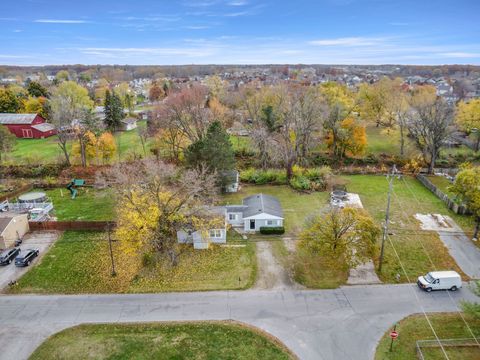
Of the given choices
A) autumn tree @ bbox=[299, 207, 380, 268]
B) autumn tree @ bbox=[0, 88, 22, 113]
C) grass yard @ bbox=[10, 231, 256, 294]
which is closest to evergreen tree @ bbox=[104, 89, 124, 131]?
autumn tree @ bbox=[0, 88, 22, 113]

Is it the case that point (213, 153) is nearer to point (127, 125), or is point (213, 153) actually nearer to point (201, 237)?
point (201, 237)

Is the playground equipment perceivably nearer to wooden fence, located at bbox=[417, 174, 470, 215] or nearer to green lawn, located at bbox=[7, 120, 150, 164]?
green lawn, located at bbox=[7, 120, 150, 164]

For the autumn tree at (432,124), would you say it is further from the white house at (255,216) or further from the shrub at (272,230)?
the shrub at (272,230)

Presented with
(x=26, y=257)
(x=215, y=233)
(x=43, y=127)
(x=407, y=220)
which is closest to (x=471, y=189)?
(x=407, y=220)

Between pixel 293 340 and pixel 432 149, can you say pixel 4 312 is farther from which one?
pixel 432 149

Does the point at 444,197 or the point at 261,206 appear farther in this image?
the point at 444,197

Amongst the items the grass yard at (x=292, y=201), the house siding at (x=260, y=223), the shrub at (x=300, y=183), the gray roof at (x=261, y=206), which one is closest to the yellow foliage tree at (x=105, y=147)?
the grass yard at (x=292, y=201)
